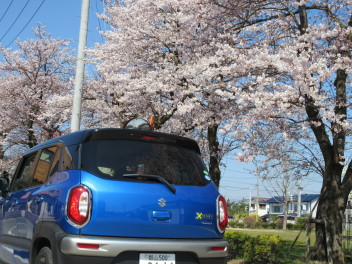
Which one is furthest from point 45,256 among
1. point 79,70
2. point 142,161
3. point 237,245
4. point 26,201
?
point 237,245

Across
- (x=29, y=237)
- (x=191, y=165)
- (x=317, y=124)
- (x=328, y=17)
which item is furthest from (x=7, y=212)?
(x=328, y=17)

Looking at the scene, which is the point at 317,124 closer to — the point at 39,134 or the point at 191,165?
the point at 191,165

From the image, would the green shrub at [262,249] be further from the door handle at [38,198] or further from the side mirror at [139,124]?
the door handle at [38,198]

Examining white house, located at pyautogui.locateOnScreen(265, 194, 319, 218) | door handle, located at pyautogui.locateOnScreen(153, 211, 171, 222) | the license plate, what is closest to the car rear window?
door handle, located at pyautogui.locateOnScreen(153, 211, 171, 222)

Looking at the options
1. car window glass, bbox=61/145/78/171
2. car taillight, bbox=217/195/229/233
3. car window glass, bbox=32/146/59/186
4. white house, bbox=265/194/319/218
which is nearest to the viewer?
car window glass, bbox=61/145/78/171

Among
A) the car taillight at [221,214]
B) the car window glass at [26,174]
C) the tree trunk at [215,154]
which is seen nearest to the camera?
the car taillight at [221,214]

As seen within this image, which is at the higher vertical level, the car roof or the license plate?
the car roof

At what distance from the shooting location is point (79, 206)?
3795 mm

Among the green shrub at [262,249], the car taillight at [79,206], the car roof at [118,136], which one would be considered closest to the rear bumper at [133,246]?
the car taillight at [79,206]

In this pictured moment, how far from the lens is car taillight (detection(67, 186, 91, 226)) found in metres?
3.78

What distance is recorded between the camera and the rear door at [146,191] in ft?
12.7

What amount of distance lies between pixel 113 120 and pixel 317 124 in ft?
31.6

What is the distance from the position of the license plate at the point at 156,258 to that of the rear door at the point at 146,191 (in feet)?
0.55

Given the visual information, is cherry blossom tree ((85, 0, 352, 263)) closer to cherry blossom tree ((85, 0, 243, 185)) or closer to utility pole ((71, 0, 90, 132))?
cherry blossom tree ((85, 0, 243, 185))
